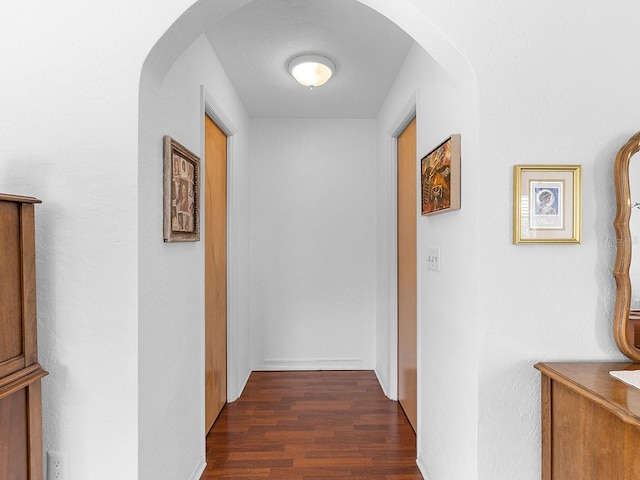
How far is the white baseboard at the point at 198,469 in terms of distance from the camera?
83.4 inches

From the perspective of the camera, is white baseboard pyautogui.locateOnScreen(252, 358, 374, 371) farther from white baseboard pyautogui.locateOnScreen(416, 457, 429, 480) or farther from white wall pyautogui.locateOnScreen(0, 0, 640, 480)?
white wall pyautogui.locateOnScreen(0, 0, 640, 480)

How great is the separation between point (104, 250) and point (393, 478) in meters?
1.82

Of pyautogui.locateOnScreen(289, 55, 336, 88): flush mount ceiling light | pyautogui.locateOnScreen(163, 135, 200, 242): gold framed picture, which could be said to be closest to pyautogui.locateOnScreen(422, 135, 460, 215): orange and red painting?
pyautogui.locateOnScreen(289, 55, 336, 88): flush mount ceiling light

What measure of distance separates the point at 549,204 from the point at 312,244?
260 cm

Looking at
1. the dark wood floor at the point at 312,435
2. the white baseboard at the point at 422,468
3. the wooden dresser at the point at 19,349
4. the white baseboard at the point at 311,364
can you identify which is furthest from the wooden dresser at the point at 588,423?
the white baseboard at the point at 311,364

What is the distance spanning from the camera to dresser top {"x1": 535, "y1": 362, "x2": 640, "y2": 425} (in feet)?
3.55

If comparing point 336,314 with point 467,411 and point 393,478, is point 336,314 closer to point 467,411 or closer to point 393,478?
point 393,478

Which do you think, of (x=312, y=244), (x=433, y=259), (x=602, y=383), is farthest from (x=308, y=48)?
(x=602, y=383)

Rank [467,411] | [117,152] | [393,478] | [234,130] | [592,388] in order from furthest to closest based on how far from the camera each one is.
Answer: [234,130]
[393,478]
[467,411]
[117,152]
[592,388]

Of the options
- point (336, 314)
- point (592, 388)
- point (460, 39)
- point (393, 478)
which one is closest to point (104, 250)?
point (460, 39)

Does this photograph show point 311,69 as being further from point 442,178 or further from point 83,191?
point 83,191

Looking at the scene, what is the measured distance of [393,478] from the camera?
2170mm

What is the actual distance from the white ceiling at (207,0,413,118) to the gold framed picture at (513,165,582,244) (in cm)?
121

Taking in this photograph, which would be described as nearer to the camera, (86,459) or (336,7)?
(86,459)
